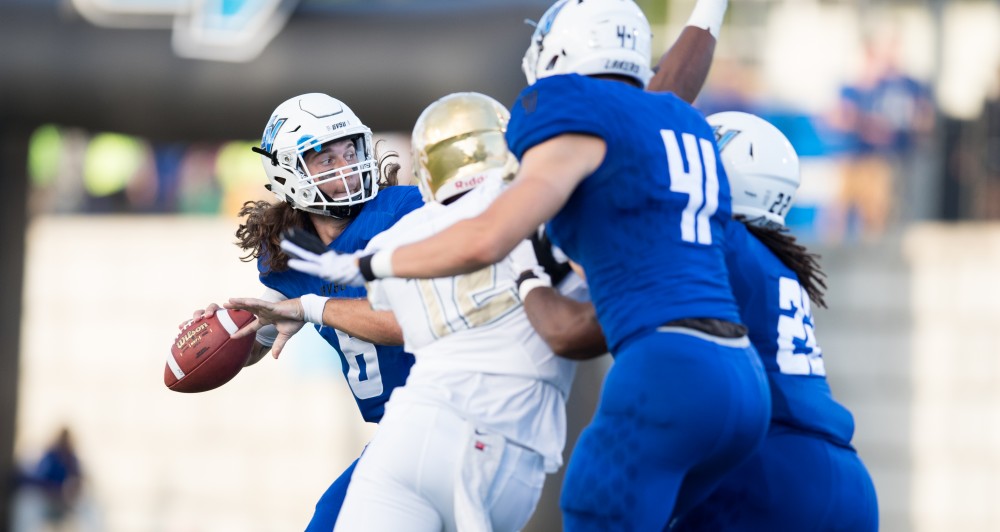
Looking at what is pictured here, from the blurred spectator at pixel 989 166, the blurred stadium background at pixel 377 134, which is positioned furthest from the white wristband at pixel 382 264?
the blurred spectator at pixel 989 166

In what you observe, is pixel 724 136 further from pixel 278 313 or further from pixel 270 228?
pixel 270 228

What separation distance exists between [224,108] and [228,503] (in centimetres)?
549

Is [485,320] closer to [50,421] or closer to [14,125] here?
[14,125]

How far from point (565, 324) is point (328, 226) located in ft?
5.06

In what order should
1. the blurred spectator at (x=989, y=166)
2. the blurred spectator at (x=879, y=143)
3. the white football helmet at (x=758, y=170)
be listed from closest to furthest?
the white football helmet at (x=758, y=170) < the blurred spectator at (x=989, y=166) < the blurred spectator at (x=879, y=143)

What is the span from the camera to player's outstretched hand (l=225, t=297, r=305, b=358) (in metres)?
4.24

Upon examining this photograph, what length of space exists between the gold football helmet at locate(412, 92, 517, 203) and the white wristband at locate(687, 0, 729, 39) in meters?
1.00

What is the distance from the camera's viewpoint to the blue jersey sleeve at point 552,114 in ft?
10.2

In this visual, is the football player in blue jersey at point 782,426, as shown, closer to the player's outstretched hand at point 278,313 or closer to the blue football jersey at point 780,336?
the blue football jersey at point 780,336

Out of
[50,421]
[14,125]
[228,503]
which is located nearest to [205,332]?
[14,125]

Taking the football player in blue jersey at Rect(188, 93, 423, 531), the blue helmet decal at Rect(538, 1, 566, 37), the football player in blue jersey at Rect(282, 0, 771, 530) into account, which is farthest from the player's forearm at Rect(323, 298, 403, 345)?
the blue helmet decal at Rect(538, 1, 566, 37)

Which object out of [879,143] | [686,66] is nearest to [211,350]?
[686,66]

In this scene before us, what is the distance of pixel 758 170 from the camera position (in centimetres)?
388

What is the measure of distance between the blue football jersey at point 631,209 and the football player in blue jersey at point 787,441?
1.28 feet
